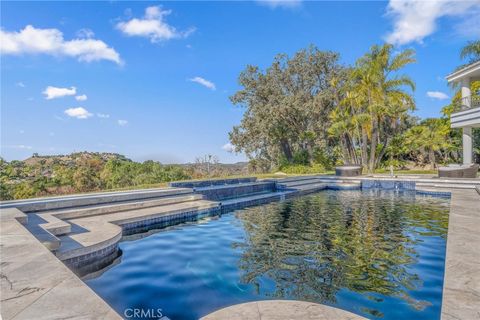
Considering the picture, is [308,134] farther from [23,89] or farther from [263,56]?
[23,89]

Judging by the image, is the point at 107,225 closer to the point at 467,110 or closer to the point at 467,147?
the point at 467,110

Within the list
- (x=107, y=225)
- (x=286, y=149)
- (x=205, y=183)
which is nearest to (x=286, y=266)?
(x=107, y=225)

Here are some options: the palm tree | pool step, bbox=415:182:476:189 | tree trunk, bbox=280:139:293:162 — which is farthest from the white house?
tree trunk, bbox=280:139:293:162

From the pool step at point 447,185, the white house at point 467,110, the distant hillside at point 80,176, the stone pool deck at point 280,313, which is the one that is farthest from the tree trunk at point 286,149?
the stone pool deck at point 280,313

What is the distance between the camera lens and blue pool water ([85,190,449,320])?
123 inches

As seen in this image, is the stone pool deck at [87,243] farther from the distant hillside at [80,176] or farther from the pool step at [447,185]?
the distant hillside at [80,176]

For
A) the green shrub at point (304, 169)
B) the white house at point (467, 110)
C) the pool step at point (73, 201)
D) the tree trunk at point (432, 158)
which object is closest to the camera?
the pool step at point (73, 201)

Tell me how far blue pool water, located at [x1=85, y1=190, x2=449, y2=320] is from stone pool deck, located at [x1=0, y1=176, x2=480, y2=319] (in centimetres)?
46

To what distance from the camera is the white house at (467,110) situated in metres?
14.7

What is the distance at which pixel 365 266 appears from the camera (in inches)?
162

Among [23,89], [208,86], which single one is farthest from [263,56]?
[23,89]

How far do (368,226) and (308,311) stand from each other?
16.5 ft

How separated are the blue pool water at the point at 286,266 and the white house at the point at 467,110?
10970 millimetres

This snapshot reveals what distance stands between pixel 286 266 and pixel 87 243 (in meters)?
3.06
